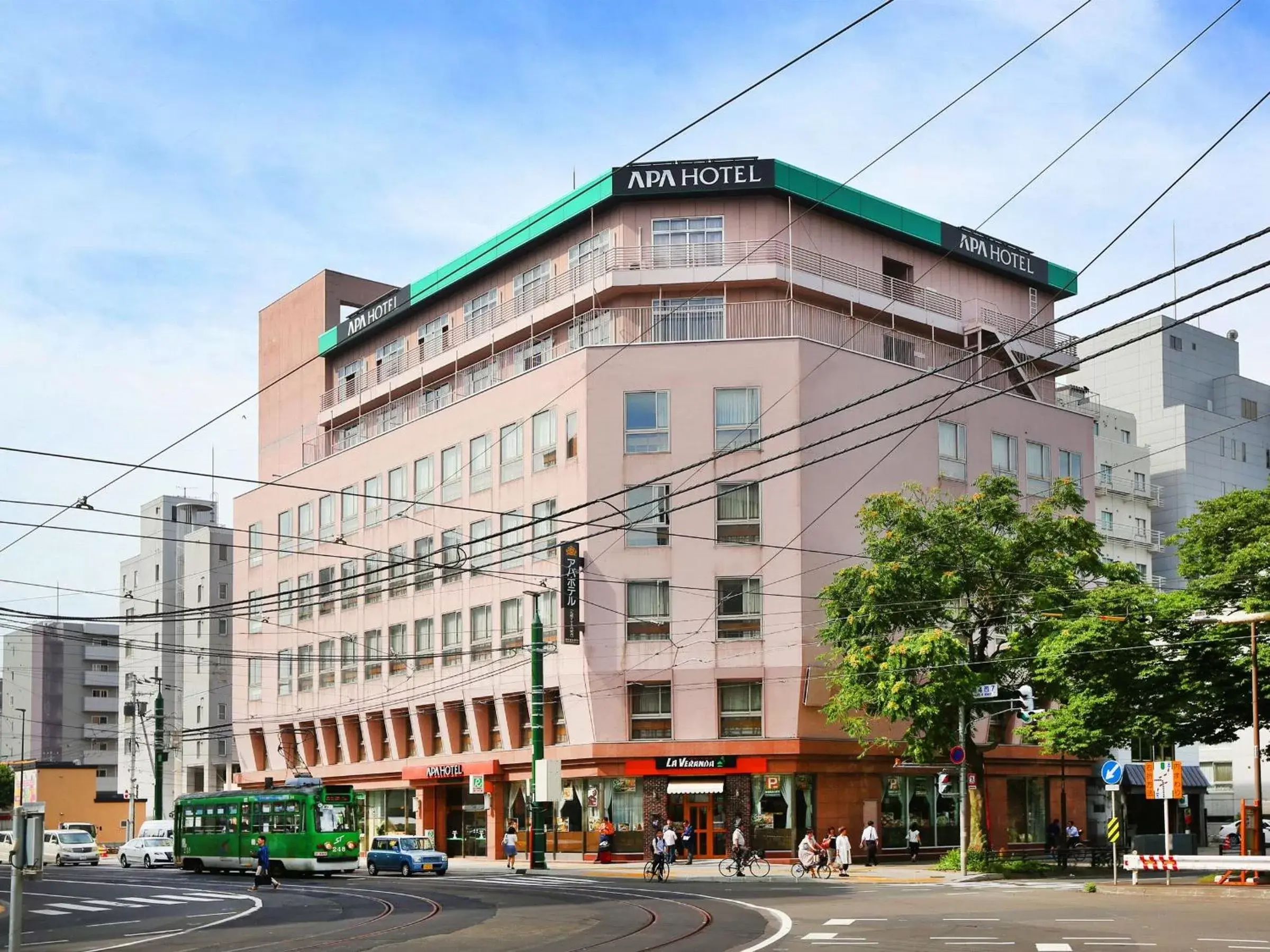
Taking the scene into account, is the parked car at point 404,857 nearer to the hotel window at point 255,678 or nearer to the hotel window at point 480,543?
the hotel window at point 480,543

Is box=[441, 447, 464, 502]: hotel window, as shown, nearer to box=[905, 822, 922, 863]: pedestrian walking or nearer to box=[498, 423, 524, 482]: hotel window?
box=[498, 423, 524, 482]: hotel window

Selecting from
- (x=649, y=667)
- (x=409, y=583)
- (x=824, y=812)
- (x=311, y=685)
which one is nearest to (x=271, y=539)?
(x=311, y=685)

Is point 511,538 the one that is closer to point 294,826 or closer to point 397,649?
point 397,649

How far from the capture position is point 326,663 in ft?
241

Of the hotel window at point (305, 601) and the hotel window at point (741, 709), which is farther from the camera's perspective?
the hotel window at point (305, 601)

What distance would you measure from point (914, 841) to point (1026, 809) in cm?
1098

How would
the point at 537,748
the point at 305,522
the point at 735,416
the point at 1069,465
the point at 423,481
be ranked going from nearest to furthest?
1. the point at 537,748
2. the point at 735,416
3. the point at 1069,465
4. the point at 423,481
5. the point at 305,522

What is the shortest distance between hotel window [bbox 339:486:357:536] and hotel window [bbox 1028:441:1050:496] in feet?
98.9

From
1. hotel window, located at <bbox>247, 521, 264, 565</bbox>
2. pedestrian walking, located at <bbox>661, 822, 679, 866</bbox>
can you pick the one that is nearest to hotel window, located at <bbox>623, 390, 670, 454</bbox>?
pedestrian walking, located at <bbox>661, 822, 679, 866</bbox>

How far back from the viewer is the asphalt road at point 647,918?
928 inches

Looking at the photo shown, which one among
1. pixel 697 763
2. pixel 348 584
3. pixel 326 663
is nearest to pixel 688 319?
pixel 697 763

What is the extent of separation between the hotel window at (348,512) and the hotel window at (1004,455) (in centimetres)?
2881

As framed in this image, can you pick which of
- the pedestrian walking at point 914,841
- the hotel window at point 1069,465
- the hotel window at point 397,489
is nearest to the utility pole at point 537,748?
the pedestrian walking at point 914,841

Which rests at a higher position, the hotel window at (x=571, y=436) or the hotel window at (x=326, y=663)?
the hotel window at (x=571, y=436)
